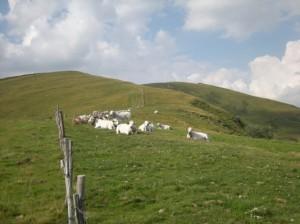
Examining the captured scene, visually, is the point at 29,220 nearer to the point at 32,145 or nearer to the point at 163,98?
the point at 32,145

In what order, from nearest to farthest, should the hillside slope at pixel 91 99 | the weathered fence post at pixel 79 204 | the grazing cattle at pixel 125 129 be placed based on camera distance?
the weathered fence post at pixel 79 204, the grazing cattle at pixel 125 129, the hillside slope at pixel 91 99

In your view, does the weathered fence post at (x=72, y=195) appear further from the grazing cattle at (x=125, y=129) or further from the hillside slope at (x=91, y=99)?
Answer: the hillside slope at (x=91, y=99)

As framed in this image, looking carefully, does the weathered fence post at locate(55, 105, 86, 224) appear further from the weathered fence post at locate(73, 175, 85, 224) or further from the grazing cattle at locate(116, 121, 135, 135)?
the grazing cattle at locate(116, 121, 135, 135)

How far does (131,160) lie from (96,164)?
197 cm

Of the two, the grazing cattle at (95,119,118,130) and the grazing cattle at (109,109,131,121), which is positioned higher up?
the grazing cattle at (109,109,131,121)

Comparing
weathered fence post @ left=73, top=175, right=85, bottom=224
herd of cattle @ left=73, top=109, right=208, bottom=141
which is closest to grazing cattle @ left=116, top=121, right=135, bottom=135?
herd of cattle @ left=73, top=109, right=208, bottom=141

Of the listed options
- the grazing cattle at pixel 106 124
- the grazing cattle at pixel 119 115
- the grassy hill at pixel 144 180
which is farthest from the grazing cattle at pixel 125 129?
the grazing cattle at pixel 119 115

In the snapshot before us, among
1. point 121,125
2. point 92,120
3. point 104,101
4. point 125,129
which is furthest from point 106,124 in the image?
point 104,101

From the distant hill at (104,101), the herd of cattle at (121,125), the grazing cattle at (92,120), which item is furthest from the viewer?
the distant hill at (104,101)

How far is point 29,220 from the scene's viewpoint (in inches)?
643

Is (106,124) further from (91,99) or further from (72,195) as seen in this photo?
(91,99)

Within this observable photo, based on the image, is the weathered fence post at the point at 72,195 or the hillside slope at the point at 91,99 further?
the hillside slope at the point at 91,99

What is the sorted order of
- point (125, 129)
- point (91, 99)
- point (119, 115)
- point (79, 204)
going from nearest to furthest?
point (79, 204)
point (125, 129)
point (119, 115)
point (91, 99)

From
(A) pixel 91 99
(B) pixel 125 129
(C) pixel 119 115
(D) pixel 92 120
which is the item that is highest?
(A) pixel 91 99
